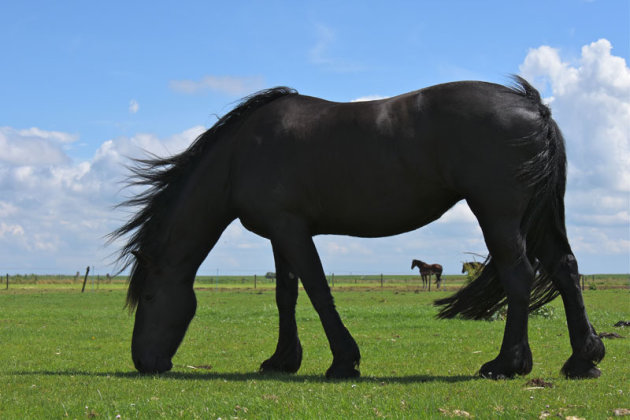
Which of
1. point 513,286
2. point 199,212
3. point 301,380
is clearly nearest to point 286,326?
point 301,380

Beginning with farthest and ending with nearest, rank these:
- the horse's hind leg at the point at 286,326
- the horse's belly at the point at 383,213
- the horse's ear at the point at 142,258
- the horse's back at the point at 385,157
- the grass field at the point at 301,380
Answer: the horse's hind leg at the point at 286,326 < the horse's ear at the point at 142,258 < the horse's belly at the point at 383,213 < the horse's back at the point at 385,157 < the grass field at the point at 301,380

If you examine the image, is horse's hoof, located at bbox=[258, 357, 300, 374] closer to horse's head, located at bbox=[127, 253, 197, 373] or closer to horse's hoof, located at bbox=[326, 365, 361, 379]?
horse's hoof, located at bbox=[326, 365, 361, 379]

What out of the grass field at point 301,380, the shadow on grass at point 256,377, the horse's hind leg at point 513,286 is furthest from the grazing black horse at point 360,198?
the grass field at point 301,380

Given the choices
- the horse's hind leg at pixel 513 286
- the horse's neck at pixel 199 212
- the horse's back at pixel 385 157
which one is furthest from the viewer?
the horse's neck at pixel 199 212

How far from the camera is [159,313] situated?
7945 millimetres

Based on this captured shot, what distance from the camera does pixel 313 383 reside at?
22.3 feet

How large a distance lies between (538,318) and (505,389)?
43.1 feet

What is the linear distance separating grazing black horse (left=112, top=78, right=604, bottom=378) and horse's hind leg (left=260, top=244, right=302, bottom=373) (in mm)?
17

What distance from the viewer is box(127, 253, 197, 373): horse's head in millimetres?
7938

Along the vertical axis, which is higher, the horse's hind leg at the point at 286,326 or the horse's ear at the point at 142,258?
the horse's ear at the point at 142,258

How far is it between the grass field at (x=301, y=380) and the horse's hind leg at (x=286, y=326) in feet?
0.87

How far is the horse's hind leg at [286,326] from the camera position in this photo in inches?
319

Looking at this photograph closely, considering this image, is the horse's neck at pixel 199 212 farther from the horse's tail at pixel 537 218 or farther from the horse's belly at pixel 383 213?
the horse's tail at pixel 537 218

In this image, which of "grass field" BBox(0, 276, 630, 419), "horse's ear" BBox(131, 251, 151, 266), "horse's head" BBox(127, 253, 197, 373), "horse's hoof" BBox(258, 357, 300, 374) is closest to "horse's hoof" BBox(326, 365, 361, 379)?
"grass field" BBox(0, 276, 630, 419)
